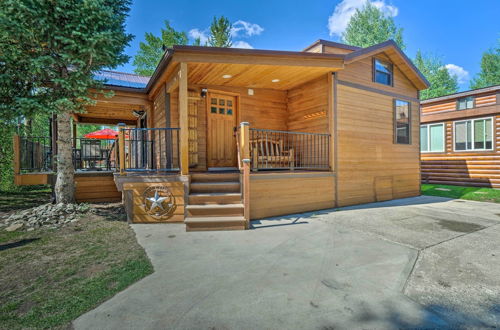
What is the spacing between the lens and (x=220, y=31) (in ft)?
67.5

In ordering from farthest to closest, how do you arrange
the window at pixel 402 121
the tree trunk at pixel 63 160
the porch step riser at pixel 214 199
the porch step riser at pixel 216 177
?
the window at pixel 402 121, the tree trunk at pixel 63 160, the porch step riser at pixel 216 177, the porch step riser at pixel 214 199

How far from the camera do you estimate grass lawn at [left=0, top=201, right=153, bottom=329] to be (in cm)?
206

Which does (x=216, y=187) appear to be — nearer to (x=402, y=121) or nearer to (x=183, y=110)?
(x=183, y=110)

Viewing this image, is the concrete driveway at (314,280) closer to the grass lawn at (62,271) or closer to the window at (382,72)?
the grass lawn at (62,271)

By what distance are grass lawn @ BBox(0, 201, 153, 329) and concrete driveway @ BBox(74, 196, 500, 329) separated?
204mm

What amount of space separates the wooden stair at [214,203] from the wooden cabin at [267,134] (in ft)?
0.07

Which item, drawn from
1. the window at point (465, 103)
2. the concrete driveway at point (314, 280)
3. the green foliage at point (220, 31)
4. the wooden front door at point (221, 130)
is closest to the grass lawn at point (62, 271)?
the concrete driveway at point (314, 280)

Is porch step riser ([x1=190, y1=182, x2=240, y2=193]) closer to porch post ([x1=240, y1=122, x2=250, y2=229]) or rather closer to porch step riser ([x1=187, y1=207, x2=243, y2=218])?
porch post ([x1=240, y1=122, x2=250, y2=229])

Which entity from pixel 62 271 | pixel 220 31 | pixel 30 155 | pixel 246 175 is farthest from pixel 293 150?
pixel 220 31

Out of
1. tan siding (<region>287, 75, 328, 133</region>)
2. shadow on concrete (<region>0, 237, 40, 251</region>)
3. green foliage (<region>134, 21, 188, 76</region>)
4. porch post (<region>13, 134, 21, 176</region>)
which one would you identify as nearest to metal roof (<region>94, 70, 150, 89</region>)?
porch post (<region>13, 134, 21, 176</region>)

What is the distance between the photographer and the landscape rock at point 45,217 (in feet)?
15.1

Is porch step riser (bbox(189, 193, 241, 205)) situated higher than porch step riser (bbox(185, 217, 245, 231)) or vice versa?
porch step riser (bbox(189, 193, 241, 205))

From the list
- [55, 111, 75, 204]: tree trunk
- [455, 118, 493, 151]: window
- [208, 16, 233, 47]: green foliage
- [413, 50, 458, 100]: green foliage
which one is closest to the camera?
[55, 111, 75, 204]: tree trunk

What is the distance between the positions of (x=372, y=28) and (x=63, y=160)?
85.4 feet
